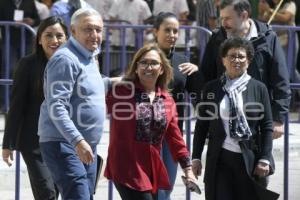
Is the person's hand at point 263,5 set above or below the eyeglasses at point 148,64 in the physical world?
above

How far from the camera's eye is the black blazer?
710 centimetres

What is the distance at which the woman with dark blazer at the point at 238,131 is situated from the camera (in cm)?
682

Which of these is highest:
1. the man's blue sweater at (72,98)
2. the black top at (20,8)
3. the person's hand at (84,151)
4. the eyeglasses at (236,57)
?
the black top at (20,8)

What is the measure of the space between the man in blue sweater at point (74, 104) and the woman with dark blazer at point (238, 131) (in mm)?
952

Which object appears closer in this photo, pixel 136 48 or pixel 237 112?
pixel 237 112

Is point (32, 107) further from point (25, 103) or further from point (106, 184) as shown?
point (106, 184)

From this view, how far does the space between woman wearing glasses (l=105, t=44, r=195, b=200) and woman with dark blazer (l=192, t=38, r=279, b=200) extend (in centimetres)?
30

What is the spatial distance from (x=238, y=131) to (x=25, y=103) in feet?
5.13

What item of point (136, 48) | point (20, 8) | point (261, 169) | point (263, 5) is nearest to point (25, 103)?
point (261, 169)

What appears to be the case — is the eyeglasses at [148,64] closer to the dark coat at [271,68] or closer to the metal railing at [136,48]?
the dark coat at [271,68]

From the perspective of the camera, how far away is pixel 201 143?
278 inches

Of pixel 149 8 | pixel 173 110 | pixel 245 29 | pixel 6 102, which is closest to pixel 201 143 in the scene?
pixel 173 110

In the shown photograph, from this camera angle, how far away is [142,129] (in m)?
6.54

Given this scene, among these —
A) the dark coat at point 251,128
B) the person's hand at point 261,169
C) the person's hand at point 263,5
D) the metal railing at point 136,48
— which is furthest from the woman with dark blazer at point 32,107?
the person's hand at point 263,5
